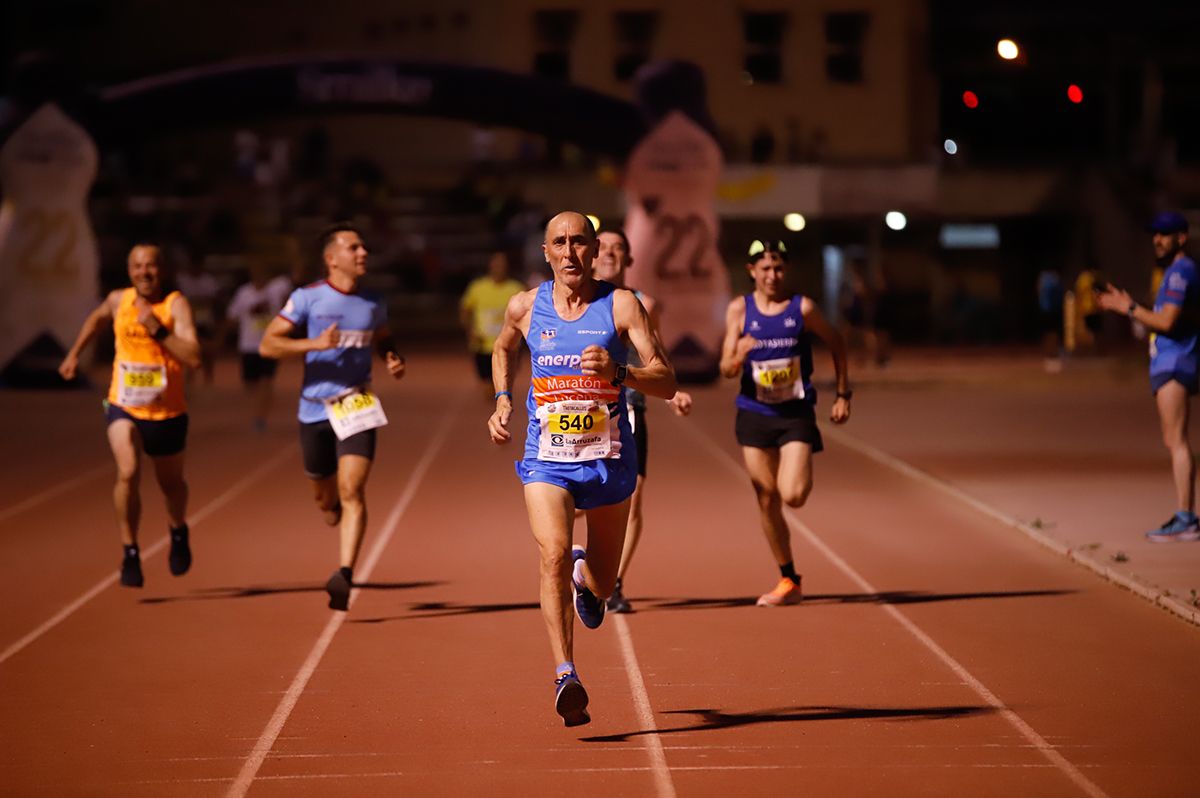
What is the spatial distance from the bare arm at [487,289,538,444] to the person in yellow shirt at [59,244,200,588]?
140 inches

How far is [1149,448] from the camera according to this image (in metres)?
20.0

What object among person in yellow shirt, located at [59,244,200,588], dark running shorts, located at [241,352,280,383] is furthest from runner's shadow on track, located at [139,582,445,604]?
dark running shorts, located at [241,352,280,383]

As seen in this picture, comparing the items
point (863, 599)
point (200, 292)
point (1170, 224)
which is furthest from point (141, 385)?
point (200, 292)

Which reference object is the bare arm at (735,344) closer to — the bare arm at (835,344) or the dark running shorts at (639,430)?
the bare arm at (835,344)

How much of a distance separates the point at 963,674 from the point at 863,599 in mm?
2242

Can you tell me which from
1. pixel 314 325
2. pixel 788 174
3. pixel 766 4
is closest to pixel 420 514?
pixel 314 325

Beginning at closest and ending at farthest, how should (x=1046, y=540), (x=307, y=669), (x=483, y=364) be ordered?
(x=307, y=669)
(x=1046, y=540)
(x=483, y=364)

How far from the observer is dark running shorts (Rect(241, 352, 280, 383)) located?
23203 millimetres

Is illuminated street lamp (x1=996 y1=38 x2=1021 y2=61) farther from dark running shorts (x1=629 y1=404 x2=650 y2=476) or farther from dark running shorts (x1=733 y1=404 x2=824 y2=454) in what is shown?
dark running shorts (x1=629 y1=404 x2=650 y2=476)

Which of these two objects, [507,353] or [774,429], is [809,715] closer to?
[507,353]

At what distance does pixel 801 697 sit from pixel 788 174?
4068cm

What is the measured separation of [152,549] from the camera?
526 inches

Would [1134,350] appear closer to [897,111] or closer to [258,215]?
[897,111]

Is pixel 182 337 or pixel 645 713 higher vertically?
pixel 182 337
